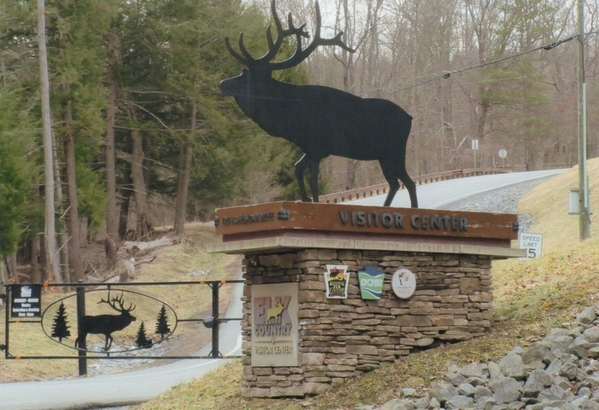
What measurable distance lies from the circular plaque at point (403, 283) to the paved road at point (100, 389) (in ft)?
18.0

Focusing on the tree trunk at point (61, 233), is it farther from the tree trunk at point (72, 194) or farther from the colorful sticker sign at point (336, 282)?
the colorful sticker sign at point (336, 282)

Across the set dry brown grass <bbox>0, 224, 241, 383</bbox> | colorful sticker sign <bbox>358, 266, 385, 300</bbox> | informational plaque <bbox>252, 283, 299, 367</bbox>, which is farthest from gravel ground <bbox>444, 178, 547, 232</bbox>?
informational plaque <bbox>252, 283, 299, 367</bbox>

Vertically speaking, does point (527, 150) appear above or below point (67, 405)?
above

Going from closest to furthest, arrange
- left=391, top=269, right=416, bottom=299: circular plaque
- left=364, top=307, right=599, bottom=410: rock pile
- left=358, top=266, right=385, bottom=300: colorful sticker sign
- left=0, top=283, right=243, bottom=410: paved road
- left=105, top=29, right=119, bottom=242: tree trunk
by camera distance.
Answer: left=364, top=307, right=599, bottom=410: rock pile, left=358, top=266, right=385, bottom=300: colorful sticker sign, left=391, top=269, right=416, bottom=299: circular plaque, left=0, top=283, right=243, bottom=410: paved road, left=105, top=29, right=119, bottom=242: tree trunk

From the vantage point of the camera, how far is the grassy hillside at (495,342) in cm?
1262

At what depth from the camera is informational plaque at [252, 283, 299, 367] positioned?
13141 millimetres

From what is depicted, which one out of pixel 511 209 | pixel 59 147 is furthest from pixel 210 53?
pixel 511 209

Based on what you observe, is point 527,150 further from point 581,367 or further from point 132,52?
point 581,367

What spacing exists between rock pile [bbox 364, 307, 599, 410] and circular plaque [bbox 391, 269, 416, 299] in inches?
58.2

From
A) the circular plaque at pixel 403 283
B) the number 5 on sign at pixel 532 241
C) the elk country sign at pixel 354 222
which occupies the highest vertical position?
the elk country sign at pixel 354 222

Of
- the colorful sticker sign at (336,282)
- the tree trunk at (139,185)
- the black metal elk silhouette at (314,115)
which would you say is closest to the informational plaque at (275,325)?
the colorful sticker sign at (336,282)

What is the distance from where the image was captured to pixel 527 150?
70.6 m

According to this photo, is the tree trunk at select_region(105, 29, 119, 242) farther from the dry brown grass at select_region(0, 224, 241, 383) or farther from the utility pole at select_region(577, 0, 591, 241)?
the utility pole at select_region(577, 0, 591, 241)

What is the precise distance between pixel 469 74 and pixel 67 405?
5103 cm
